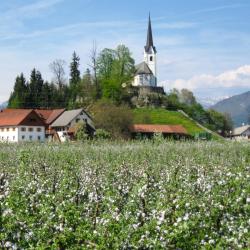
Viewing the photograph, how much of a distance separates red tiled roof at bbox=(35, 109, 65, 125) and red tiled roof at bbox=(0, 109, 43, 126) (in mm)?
3558

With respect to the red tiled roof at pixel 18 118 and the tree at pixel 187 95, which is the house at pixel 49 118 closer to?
the red tiled roof at pixel 18 118

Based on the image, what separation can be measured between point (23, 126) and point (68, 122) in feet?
23.7

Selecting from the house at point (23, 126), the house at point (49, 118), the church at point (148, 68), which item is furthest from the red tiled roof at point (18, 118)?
the church at point (148, 68)

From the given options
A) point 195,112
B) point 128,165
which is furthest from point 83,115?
point 128,165

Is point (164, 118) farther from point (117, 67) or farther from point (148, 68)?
point (148, 68)

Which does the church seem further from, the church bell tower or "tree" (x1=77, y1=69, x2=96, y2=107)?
"tree" (x1=77, y1=69, x2=96, y2=107)

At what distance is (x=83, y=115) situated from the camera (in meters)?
83.8

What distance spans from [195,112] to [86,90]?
1157 inches

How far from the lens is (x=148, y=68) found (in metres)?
139

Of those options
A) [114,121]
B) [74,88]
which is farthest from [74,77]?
[114,121]

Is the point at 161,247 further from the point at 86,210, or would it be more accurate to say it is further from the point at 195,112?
the point at 195,112

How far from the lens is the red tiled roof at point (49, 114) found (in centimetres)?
8991

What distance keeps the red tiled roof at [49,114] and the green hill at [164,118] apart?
48.8 ft

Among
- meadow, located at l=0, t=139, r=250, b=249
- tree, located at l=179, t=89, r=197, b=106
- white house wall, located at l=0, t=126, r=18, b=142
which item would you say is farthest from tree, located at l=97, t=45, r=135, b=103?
meadow, located at l=0, t=139, r=250, b=249
